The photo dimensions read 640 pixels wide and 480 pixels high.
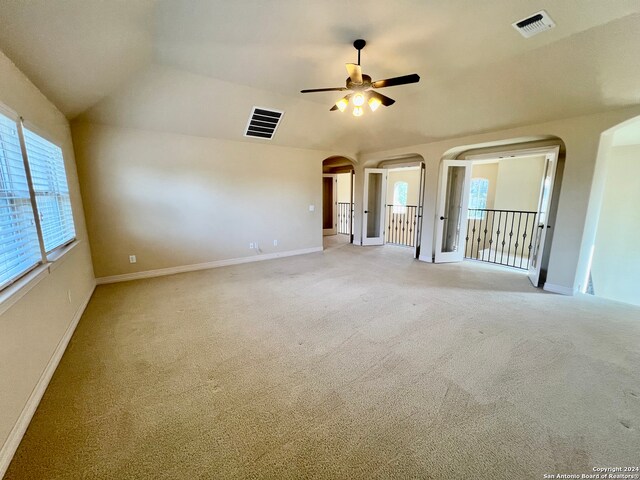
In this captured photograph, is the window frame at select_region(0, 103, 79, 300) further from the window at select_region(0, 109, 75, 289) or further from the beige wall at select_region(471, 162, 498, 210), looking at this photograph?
the beige wall at select_region(471, 162, 498, 210)

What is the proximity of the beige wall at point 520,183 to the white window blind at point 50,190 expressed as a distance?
960 centimetres

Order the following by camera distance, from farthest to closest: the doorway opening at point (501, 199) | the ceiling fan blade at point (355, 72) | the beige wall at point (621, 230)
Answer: the beige wall at point (621, 230) < the doorway opening at point (501, 199) < the ceiling fan blade at point (355, 72)

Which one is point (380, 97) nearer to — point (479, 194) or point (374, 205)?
point (374, 205)

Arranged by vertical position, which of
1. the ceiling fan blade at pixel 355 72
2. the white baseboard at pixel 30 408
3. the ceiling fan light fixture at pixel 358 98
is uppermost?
the ceiling fan blade at pixel 355 72

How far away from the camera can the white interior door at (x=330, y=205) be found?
29.1 ft

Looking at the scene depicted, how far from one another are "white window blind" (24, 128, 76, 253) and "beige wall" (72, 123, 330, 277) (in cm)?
94

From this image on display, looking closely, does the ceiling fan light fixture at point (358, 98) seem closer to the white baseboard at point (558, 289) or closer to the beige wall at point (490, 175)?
the white baseboard at point (558, 289)

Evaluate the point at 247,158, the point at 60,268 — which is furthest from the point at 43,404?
the point at 247,158

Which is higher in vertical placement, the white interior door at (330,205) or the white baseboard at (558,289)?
the white interior door at (330,205)

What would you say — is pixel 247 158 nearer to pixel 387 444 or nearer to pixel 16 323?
pixel 16 323

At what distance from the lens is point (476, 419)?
1686 millimetres

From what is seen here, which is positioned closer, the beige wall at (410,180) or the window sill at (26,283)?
the window sill at (26,283)

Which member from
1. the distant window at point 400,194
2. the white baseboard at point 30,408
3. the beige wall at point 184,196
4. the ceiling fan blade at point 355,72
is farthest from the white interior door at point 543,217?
the distant window at point 400,194

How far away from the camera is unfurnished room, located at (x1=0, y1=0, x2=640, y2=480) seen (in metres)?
1.56
